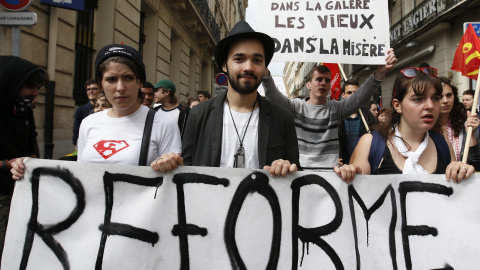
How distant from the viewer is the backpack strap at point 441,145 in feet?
6.37

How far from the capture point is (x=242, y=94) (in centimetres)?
194

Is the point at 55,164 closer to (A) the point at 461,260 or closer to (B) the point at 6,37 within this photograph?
(A) the point at 461,260

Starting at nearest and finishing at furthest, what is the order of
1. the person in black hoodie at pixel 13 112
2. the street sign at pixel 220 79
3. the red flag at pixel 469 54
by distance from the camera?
the person in black hoodie at pixel 13 112 < the red flag at pixel 469 54 < the street sign at pixel 220 79

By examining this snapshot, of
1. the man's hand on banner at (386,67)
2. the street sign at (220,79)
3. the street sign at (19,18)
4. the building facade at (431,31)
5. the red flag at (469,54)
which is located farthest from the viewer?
the building facade at (431,31)

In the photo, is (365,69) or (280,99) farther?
(365,69)

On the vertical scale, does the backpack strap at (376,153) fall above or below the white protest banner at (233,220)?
above

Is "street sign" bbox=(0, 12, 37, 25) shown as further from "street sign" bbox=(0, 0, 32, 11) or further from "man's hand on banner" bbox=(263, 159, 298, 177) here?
"man's hand on banner" bbox=(263, 159, 298, 177)

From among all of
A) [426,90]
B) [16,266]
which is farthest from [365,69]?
[16,266]

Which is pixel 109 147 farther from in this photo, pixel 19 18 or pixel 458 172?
pixel 19 18

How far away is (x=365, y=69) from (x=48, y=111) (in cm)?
1812

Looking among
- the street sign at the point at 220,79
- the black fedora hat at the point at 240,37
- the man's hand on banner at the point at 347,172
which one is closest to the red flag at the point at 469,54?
the black fedora hat at the point at 240,37

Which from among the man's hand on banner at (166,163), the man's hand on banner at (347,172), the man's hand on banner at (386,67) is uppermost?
the man's hand on banner at (386,67)

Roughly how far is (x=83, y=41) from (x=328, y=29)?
6199 millimetres

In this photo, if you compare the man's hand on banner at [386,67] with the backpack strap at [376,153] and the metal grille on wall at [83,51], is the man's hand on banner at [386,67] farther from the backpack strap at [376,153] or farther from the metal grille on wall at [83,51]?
the metal grille on wall at [83,51]
